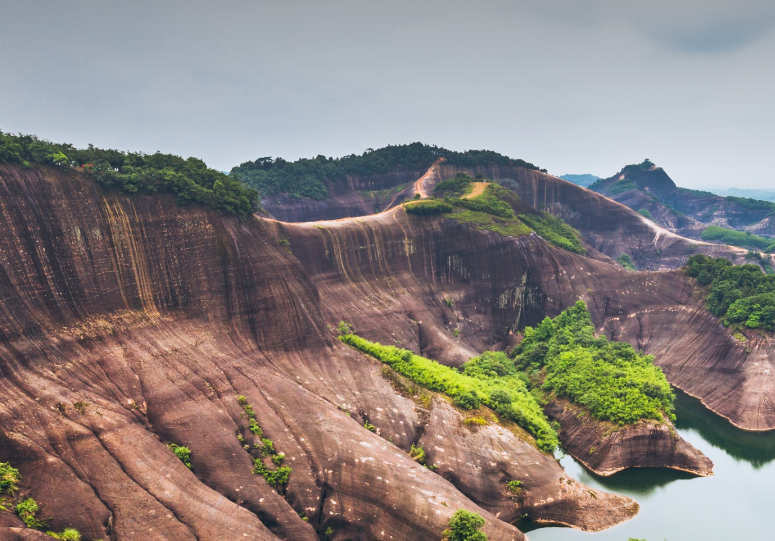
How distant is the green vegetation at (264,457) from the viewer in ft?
87.0

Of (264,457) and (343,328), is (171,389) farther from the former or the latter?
(343,328)

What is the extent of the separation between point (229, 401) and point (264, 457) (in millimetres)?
4466

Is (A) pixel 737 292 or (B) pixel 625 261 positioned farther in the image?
(B) pixel 625 261

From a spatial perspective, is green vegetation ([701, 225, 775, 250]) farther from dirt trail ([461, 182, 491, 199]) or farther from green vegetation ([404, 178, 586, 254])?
dirt trail ([461, 182, 491, 199])

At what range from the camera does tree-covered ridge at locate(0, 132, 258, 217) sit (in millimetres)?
30031

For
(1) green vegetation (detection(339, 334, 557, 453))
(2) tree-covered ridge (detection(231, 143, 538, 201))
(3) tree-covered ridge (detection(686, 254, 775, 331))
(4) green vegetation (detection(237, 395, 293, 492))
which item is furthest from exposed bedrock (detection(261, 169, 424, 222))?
(4) green vegetation (detection(237, 395, 293, 492))

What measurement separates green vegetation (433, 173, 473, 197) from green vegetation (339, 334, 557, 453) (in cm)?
4103

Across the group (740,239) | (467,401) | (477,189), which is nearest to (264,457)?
(467,401)

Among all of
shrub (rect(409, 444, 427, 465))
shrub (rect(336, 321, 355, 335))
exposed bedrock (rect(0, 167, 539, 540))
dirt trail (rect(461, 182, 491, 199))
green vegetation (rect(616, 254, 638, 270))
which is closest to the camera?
exposed bedrock (rect(0, 167, 539, 540))

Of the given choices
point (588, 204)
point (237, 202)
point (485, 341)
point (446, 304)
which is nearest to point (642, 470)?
point (485, 341)

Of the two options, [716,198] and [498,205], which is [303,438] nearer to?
[498,205]

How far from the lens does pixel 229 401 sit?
29469 mm

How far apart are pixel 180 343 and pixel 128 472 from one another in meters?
9.75

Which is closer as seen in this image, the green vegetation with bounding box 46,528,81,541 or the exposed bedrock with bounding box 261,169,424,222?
the green vegetation with bounding box 46,528,81,541
